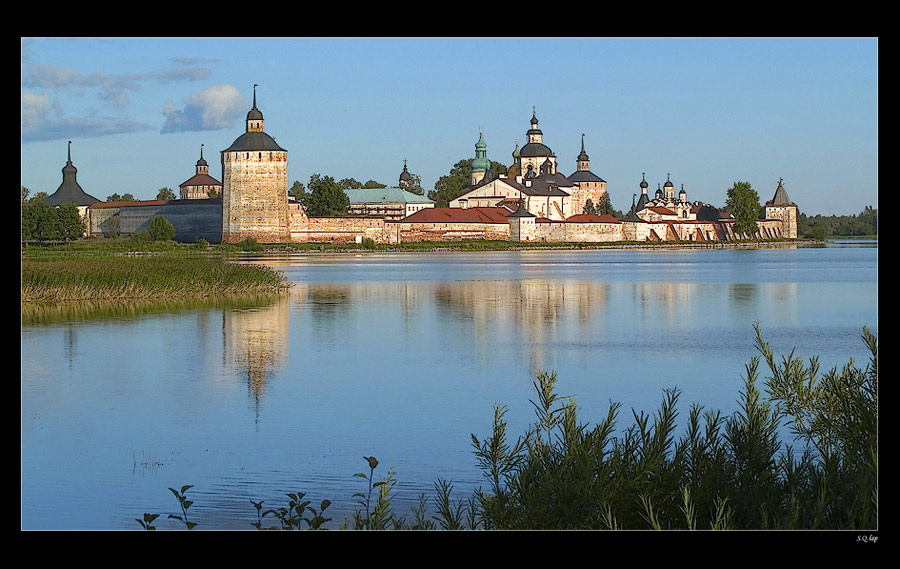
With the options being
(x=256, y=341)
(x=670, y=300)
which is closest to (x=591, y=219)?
(x=670, y=300)

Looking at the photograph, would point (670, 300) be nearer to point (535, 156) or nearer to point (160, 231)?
point (160, 231)

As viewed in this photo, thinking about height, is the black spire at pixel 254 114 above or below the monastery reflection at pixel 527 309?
above

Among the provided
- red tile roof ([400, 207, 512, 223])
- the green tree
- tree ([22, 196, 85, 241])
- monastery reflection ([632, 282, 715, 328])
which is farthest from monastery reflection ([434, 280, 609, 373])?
red tile roof ([400, 207, 512, 223])

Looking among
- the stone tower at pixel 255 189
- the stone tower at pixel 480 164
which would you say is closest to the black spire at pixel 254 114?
the stone tower at pixel 255 189

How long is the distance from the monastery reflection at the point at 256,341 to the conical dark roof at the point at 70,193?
6014 cm

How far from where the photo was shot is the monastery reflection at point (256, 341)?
428 inches

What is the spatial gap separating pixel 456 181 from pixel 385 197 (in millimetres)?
11620

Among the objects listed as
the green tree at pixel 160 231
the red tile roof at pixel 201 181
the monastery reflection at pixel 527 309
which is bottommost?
the monastery reflection at pixel 527 309

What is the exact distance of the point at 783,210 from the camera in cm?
10206

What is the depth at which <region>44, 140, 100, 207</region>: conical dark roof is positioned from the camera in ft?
248

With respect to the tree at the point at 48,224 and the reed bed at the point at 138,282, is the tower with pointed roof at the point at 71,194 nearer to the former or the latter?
the tree at the point at 48,224

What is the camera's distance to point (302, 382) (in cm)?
1037

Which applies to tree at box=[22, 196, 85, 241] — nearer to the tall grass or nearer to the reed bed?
the reed bed
